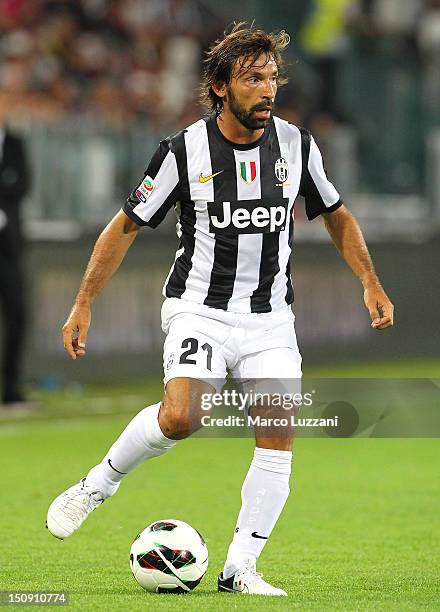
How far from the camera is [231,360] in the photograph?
5.37 meters

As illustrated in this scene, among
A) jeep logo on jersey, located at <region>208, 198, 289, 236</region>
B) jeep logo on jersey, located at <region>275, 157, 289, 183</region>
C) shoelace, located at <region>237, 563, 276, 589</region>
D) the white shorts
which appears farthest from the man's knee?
jeep logo on jersey, located at <region>275, 157, 289, 183</region>

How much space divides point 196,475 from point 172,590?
3602 millimetres

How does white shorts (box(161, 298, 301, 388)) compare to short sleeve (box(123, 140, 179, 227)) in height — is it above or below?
below

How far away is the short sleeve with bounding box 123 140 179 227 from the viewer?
5.37m

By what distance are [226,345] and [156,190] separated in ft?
2.17

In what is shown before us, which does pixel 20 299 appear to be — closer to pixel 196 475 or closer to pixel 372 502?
pixel 196 475

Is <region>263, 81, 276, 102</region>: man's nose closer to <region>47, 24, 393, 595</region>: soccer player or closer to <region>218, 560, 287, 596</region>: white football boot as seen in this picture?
<region>47, 24, 393, 595</region>: soccer player

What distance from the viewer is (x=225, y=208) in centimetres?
536

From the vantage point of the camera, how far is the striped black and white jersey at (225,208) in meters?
5.36

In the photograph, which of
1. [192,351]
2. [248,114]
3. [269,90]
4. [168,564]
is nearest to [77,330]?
[192,351]

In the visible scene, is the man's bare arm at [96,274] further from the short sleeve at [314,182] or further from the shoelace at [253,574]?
the shoelace at [253,574]

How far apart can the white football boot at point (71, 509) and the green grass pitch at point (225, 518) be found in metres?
0.21

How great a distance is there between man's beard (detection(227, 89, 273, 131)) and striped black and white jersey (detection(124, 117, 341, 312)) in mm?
159

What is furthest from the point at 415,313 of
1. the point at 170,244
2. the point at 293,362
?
the point at 293,362
